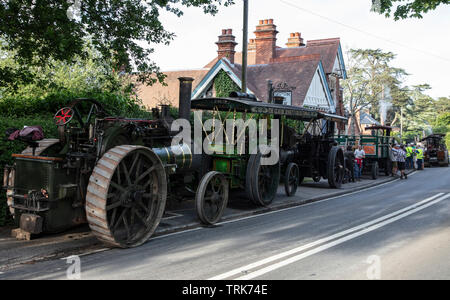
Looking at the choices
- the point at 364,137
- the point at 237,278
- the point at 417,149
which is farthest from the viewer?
the point at 417,149

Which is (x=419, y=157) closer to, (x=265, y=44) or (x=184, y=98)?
(x=265, y=44)

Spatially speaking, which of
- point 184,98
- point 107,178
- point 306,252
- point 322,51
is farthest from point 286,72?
point 107,178

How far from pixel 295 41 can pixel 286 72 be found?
944 centimetres

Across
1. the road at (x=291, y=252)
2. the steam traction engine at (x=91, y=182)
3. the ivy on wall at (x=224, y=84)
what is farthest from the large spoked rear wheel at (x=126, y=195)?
the ivy on wall at (x=224, y=84)

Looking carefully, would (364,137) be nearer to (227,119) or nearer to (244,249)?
(227,119)

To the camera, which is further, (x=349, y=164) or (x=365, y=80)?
(x=365, y=80)

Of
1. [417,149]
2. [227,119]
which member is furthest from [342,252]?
[417,149]

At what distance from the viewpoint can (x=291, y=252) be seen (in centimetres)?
624

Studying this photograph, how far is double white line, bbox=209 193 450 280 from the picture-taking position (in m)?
5.20

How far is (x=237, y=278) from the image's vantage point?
16.4 ft

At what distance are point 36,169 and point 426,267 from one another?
5620 mm

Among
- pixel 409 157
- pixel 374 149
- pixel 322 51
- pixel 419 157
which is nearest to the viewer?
pixel 374 149
